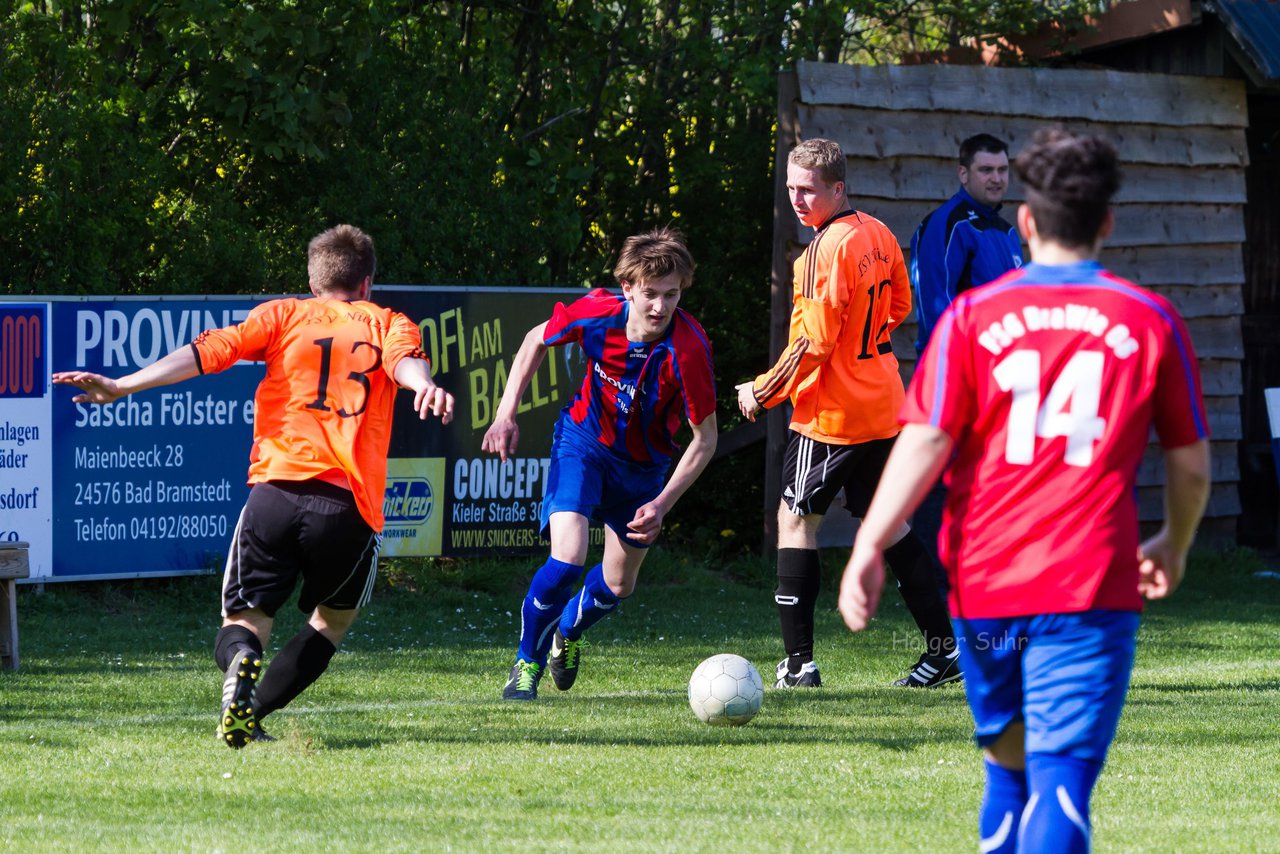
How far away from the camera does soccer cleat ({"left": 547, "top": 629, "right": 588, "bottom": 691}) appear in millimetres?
7270

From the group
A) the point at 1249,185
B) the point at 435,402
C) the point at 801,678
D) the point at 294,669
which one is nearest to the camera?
the point at 435,402

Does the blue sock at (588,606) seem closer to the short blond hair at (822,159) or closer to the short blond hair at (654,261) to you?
the short blond hair at (654,261)

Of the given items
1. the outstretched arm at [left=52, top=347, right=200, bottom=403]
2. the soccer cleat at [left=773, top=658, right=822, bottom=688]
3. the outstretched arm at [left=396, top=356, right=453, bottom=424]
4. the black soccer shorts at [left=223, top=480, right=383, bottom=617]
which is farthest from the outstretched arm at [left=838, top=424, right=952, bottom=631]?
the soccer cleat at [left=773, top=658, right=822, bottom=688]

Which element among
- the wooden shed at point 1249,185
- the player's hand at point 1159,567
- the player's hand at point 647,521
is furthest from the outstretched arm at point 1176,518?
the wooden shed at point 1249,185

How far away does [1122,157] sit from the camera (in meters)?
12.6

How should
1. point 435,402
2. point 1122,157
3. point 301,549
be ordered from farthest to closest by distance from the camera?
point 1122,157 → point 301,549 → point 435,402

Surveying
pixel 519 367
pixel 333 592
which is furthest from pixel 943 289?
pixel 333 592

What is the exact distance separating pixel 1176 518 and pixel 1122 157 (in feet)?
31.1

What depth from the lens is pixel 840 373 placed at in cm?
737

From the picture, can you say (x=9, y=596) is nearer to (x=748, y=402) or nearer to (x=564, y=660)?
(x=564, y=660)

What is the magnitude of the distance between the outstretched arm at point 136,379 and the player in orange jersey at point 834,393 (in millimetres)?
2463

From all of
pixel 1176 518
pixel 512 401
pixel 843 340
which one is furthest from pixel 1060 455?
pixel 843 340

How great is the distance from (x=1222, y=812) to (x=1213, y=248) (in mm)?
8872

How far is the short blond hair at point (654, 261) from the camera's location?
6762mm
